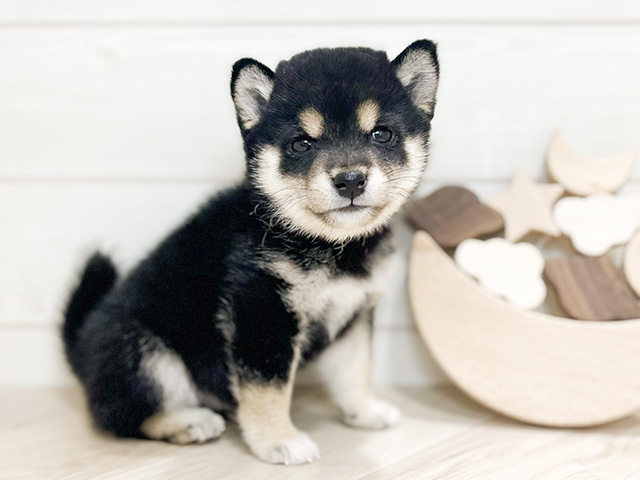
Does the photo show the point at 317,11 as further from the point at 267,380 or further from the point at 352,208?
the point at 267,380

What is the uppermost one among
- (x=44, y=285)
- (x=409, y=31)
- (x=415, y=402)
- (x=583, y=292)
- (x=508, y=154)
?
(x=409, y=31)

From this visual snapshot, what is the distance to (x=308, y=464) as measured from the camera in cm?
109

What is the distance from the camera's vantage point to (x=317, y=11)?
4.34ft

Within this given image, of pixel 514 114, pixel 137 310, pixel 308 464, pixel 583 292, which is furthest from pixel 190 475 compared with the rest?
pixel 514 114

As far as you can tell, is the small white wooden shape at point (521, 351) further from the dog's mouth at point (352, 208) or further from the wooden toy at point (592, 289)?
the dog's mouth at point (352, 208)

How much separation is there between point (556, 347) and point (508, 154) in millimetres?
428

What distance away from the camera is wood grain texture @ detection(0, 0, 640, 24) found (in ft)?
4.27

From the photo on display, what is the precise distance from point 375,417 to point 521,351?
32 cm

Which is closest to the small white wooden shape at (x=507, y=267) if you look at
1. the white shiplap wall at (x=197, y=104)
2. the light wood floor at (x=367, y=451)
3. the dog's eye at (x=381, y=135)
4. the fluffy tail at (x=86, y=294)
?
the white shiplap wall at (x=197, y=104)

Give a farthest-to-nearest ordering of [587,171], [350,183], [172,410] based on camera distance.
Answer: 1. [587,171]
2. [172,410]
3. [350,183]

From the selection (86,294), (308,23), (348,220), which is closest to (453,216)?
(348,220)

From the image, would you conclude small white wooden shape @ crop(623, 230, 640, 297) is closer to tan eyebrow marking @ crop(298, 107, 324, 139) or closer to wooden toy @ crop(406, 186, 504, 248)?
wooden toy @ crop(406, 186, 504, 248)

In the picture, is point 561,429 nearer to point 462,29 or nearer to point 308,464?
point 308,464

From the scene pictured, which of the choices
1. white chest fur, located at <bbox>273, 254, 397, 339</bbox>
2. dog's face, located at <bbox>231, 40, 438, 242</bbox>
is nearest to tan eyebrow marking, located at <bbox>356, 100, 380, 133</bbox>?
dog's face, located at <bbox>231, 40, 438, 242</bbox>
